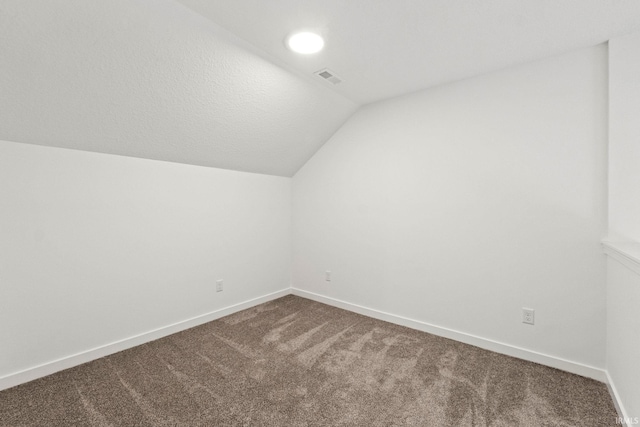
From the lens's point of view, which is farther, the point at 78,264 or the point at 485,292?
the point at 485,292

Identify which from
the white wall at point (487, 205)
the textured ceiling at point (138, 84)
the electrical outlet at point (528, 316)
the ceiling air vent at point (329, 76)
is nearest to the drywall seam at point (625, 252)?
the white wall at point (487, 205)

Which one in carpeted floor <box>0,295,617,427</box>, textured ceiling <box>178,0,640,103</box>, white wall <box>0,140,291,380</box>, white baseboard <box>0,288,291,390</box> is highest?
textured ceiling <box>178,0,640,103</box>

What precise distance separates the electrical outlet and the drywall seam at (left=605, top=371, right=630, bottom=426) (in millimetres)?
472

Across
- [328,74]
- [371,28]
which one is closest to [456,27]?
[371,28]

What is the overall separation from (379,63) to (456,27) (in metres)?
0.59

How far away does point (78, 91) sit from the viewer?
177 centimetres

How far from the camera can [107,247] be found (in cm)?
228

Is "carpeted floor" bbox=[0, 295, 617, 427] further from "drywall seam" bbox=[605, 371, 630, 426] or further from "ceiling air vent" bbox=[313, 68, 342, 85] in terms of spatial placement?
"ceiling air vent" bbox=[313, 68, 342, 85]

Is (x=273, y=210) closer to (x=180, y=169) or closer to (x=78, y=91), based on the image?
(x=180, y=169)

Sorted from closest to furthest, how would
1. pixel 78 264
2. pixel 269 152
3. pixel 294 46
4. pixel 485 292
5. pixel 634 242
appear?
pixel 634 242 < pixel 294 46 < pixel 78 264 < pixel 485 292 < pixel 269 152

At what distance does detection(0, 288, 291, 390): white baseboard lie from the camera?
6.20ft

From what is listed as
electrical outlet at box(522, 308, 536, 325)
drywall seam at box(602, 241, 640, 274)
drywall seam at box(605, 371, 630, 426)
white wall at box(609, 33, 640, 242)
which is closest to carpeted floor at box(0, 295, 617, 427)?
drywall seam at box(605, 371, 630, 426)

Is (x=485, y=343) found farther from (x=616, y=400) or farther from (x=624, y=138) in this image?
(x=624, y=138)

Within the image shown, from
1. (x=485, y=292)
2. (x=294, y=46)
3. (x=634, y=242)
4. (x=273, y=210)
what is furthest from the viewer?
(x=273, y=210)
